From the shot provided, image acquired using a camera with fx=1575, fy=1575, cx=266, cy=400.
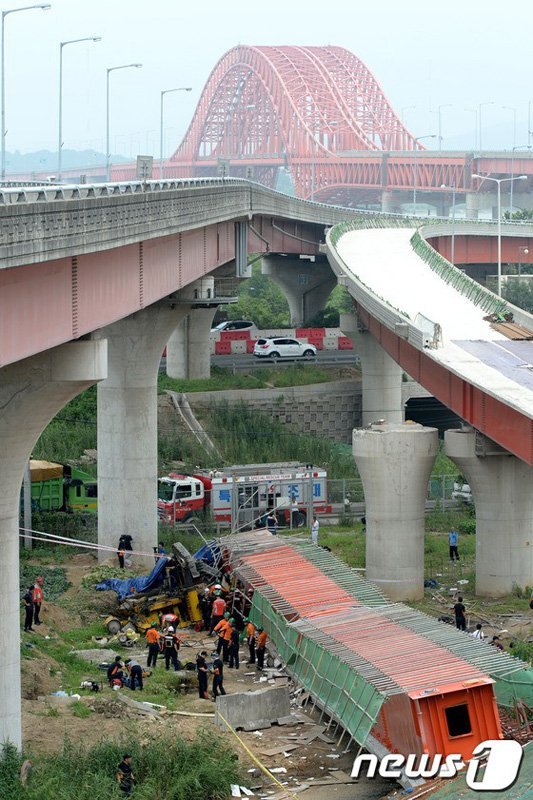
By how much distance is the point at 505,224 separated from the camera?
99.6 m

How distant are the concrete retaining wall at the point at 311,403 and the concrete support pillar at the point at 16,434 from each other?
133 feet

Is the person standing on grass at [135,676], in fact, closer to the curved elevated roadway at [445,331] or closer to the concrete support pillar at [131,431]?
the curved elevated roadway at [445,331]

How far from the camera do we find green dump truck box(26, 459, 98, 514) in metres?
50.5

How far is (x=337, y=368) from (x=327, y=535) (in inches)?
1085

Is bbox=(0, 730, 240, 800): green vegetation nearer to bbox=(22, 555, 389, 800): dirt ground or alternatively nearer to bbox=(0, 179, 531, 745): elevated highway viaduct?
bbox=(22, 555, 389, 800): dirt ground

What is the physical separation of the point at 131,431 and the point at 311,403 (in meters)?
25.9

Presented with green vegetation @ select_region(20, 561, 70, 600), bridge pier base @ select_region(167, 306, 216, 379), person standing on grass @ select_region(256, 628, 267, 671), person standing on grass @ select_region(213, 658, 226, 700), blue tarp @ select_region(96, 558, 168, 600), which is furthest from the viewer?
bridge pier base @ select_region(167, 306, 216, 379)

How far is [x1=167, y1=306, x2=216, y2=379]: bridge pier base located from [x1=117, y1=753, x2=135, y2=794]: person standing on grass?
49.4m

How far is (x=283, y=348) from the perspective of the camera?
79.1 meters

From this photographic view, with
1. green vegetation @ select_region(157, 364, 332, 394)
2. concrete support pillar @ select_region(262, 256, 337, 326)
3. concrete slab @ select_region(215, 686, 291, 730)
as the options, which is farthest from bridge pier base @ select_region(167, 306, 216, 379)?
concrete slab @ select_region(215, 686, 291, 730)

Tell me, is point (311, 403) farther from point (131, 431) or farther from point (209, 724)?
point (209, 724)

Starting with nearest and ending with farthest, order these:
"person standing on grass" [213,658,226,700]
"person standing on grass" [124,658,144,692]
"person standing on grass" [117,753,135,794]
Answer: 1. "person standing on grass" [117,753,135,794]
2. "person standing on grass" [213,658,226,700]
3. "person standing on grass" [124,658,144,692]

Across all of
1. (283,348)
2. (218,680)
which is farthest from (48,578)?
(283,348)

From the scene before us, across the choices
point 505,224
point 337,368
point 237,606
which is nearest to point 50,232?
point 237,606
